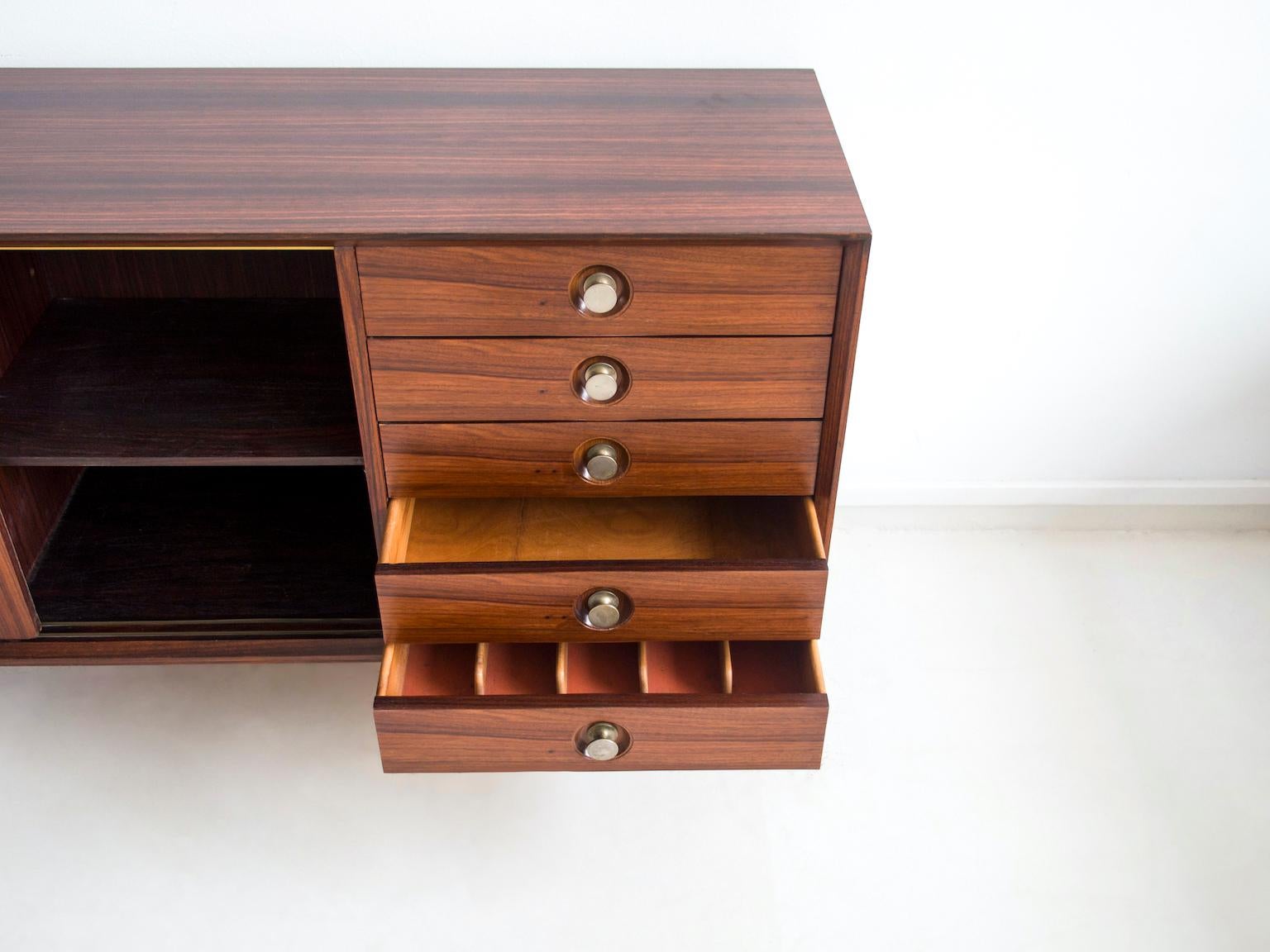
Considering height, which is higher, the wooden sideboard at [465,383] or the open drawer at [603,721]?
the wooden sideboard at [465,383]

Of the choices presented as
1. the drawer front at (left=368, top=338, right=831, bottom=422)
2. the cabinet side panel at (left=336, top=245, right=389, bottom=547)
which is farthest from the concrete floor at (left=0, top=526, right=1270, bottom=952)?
the drawer front at (left=368, top=338, right=831, bottom=422)

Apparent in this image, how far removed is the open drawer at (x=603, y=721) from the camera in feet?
3.90

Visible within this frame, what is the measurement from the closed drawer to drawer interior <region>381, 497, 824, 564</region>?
0.76ft

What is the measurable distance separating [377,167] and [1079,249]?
0.95 m

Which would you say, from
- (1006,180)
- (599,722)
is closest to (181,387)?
(599,722)

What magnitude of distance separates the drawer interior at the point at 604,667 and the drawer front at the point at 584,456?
17cm

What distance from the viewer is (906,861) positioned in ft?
4.68

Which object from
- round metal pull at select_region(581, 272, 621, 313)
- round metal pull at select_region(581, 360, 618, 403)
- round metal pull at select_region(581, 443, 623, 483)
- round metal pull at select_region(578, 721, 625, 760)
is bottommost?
round metal pull at select_region(578, 721, 625, 760)

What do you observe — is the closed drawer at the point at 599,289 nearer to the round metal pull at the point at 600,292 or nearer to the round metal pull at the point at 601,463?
the round metal pull at the point at 600,292

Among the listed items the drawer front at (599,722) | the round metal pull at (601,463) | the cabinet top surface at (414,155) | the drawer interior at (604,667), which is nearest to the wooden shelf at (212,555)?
the drawer interior at (604,667)

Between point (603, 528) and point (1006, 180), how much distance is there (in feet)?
2.30

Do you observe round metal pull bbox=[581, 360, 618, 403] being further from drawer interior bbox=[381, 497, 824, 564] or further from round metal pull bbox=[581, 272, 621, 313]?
drawer interior bbox=[381, 497, 824, 564]

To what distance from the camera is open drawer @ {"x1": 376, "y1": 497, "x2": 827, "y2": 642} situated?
3.90ft

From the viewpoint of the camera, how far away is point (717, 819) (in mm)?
1466
